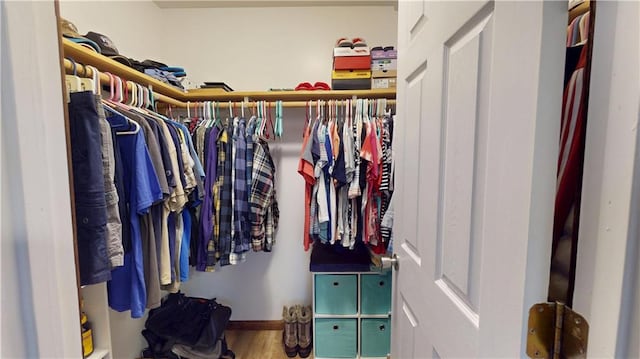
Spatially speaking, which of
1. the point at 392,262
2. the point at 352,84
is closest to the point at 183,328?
the point at 392,262

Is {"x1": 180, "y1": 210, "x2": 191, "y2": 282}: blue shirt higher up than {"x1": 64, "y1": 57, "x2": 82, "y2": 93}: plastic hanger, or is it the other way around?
{"x1": 64, "y1": 57, "x2": 82, "y2": 93}: plastic hanger

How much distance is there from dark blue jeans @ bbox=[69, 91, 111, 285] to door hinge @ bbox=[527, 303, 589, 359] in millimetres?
1056

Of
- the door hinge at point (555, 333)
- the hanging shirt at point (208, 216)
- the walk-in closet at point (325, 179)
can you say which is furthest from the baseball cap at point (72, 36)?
the door hinge at point (555, 333)

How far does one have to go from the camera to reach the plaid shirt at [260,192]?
1.51 meters

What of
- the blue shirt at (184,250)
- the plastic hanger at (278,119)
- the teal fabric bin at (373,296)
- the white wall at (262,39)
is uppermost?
the white wall at (262,39)

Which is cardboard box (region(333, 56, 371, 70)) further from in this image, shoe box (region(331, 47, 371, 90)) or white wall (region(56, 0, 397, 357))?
white wall (region(56, 0, 397, 357))

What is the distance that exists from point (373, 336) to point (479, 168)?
1576 mm

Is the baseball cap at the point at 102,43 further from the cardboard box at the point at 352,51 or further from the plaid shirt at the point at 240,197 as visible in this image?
the cardboard box at the point at 352,51

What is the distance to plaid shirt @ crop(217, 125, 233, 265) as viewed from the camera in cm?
150

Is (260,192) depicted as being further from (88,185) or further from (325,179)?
(88,185)

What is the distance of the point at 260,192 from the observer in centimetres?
152

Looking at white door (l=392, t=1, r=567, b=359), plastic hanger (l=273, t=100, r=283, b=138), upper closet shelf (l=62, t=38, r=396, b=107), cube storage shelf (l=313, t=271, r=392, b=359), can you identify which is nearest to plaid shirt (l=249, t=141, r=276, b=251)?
plastic hanger (l=273, t=100, r=283, b=138)

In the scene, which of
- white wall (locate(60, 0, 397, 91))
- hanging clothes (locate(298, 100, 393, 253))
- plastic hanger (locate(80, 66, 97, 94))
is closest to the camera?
plastic hanger (locate(80, 66, 97, 94))

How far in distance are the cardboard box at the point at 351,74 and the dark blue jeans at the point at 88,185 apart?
4.15ft
